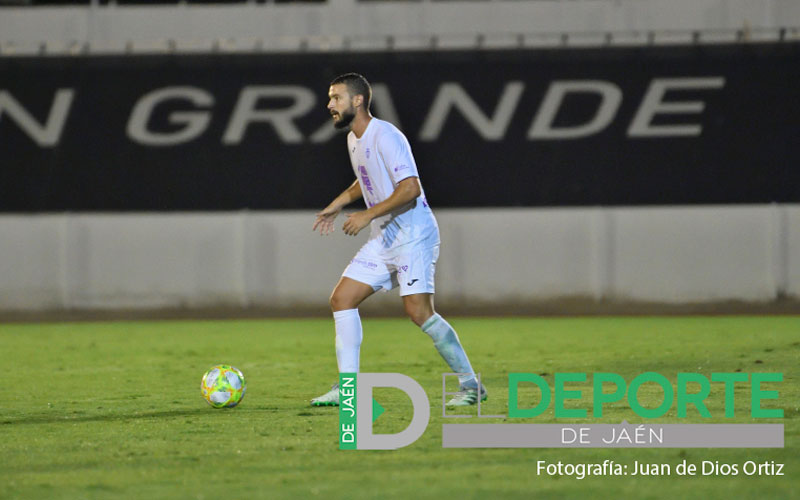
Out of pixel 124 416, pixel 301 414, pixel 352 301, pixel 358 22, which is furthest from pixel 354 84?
pixel 358 22

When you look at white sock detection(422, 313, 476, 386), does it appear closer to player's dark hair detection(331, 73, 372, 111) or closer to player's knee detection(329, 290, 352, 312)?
player's knee detection(329, 290, 352, 312)

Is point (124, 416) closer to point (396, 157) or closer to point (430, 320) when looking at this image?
point (430, 320)

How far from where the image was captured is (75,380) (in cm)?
1015

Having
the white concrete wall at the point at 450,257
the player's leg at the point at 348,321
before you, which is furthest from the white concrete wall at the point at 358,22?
the player's leg at the point at 348,321

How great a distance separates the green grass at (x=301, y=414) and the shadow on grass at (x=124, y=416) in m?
0.02

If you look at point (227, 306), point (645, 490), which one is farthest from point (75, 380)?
point (227, 306)

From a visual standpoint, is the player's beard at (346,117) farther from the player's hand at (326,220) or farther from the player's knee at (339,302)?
the player's knee at (339,302)

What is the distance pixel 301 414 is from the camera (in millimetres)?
7574

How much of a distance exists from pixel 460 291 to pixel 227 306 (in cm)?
365

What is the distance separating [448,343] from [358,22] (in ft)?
45.9

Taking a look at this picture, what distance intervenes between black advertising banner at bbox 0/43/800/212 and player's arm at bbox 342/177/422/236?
10.9 m

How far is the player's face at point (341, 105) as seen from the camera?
25.3 feet

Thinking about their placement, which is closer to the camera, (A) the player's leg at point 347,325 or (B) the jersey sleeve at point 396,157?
(B) the jersey sleeve at point 396,157

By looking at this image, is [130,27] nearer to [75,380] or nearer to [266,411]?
[75,380]
